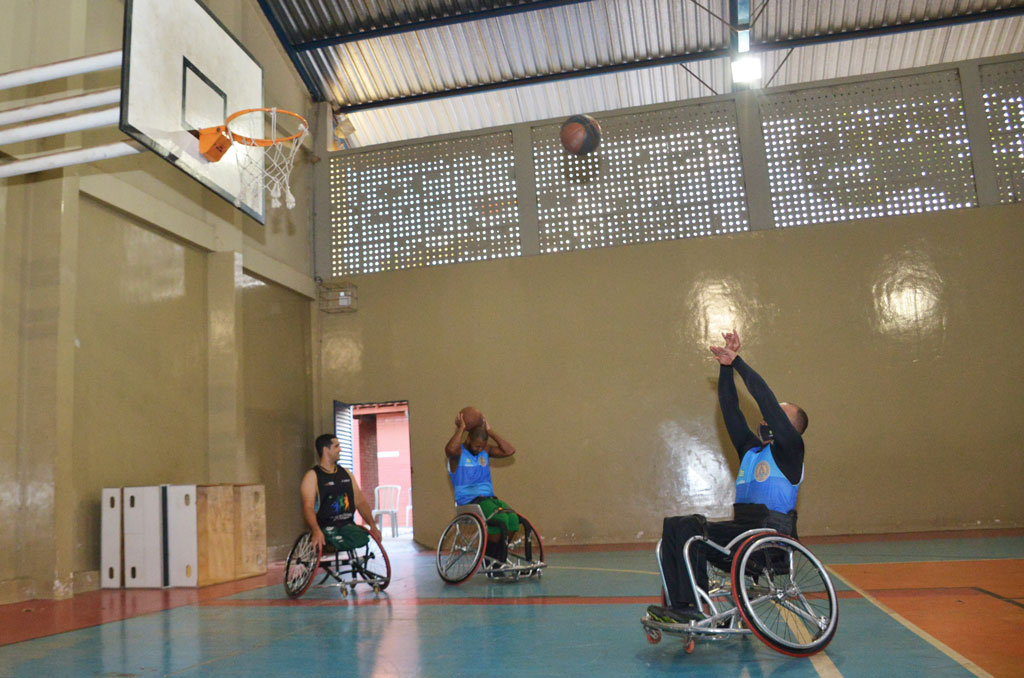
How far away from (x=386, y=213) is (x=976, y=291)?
271 inches

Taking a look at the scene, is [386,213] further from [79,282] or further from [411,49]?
[79,282]

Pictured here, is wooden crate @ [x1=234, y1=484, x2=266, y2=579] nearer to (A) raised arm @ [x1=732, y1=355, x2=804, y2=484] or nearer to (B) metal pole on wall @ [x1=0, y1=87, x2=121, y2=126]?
(B) metal pole on wall @ [x1=0, y1=87, x2=121, y2=126]

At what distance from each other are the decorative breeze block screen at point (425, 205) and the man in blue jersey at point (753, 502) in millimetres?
6267

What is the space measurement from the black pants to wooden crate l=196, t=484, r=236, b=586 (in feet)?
14.0

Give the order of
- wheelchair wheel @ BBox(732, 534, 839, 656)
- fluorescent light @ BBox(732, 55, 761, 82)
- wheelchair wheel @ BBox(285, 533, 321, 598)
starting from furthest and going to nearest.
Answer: fluorescent light @ BBox(732, 55, 761, 82) < wheelchair wheel @ BBox(285, 533, 321, 598) < wheelchair wheel @ BBox(732, 534, 839, 656)

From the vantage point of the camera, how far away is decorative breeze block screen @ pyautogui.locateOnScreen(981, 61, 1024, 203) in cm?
855

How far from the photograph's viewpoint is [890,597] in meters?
4.24

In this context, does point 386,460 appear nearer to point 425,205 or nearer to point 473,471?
point 425,205

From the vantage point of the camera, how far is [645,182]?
9289mm

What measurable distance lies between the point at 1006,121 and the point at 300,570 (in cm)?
871

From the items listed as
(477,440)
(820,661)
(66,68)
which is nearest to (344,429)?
(477,440)

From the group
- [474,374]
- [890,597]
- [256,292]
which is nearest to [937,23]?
[474,374]

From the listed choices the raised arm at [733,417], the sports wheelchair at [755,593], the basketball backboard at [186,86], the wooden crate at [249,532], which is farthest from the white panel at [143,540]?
the raised arm at [733,417]

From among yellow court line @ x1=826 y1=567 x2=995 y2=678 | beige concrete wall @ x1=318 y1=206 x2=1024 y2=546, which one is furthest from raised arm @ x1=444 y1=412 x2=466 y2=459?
beige concrete wall @ x1=318 y1=206 x2=1024 y2=546
